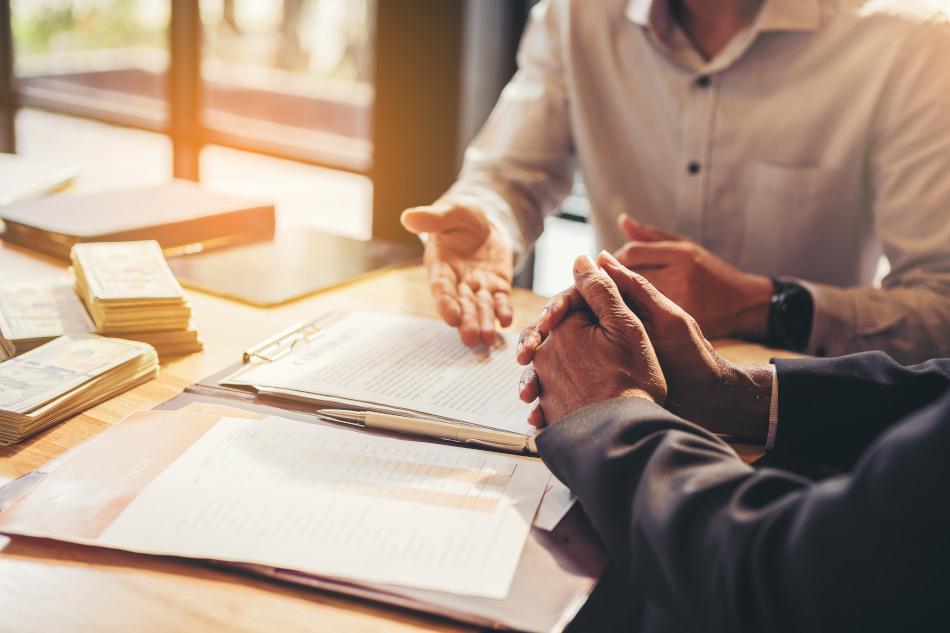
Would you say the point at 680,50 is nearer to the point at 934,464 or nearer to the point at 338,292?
the point at 338,292

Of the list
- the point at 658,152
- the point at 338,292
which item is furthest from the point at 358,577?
the point at 658,152

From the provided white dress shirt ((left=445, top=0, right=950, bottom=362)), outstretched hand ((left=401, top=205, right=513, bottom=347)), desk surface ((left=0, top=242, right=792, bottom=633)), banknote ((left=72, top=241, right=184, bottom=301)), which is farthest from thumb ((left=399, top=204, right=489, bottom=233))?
desk surface ((left=0, top=242, right=792, bottom=633))

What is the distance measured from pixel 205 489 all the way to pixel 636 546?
1.18ft

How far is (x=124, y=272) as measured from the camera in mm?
1136

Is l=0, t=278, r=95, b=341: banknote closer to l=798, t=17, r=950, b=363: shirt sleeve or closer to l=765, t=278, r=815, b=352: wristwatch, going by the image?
l=765, t=278, r=815, b=352: wristwatch

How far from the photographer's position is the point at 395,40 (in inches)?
89.0

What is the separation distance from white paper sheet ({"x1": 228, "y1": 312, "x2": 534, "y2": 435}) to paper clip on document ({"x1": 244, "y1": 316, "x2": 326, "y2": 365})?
12mm

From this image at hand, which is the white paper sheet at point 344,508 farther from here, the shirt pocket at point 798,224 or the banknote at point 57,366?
the shirt pocket at point 798,224

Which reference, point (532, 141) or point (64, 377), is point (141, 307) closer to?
point (64, 377)

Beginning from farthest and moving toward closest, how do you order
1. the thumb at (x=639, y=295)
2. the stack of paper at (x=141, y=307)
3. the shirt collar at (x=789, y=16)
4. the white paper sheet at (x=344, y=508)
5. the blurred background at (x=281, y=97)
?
the blurred background at (x=281, y=97) → the shirt collar at (x=789, y=16) → the stack of paper at (x=141, y=307) → the thumb at (x=639, y=295) → the white paper sheet at (x=344, y=508)

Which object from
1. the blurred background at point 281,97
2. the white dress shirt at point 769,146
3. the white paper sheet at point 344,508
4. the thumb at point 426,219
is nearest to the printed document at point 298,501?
the white paper sheet at point 344,508

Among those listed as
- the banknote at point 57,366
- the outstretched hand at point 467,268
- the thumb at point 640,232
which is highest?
the thumb at point 640,232

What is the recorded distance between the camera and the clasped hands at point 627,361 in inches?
34.0

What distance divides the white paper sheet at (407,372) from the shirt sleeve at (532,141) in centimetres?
60
